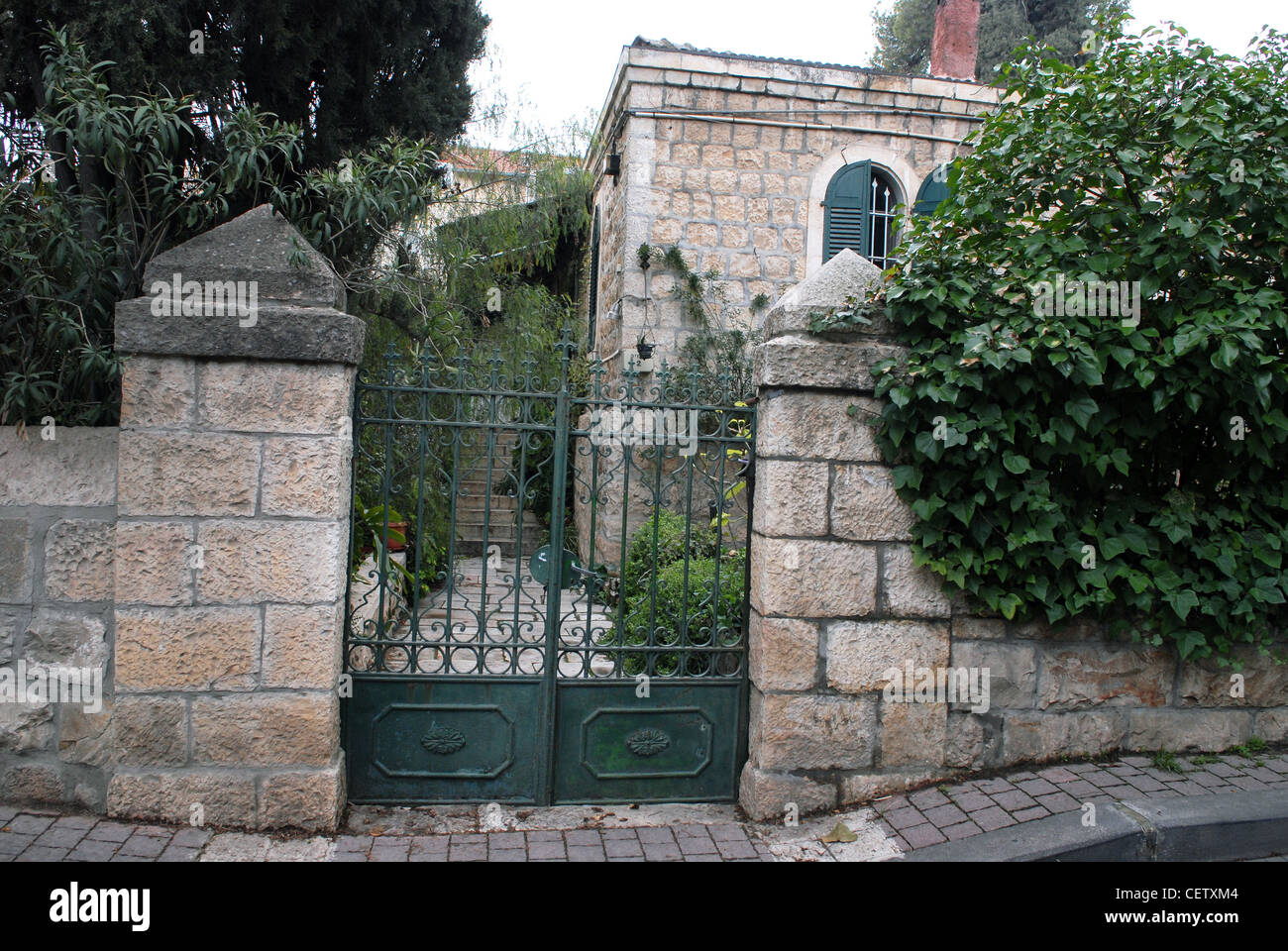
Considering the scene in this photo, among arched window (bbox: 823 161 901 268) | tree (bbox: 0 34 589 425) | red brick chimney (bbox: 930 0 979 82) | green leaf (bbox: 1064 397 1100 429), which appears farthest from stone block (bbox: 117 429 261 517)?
red brick chimney (bbox: 930 0 979 82)

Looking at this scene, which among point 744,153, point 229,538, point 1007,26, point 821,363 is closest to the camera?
point 229,538

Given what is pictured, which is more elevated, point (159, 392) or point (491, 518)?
point (159, 392)

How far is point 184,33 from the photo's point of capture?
13.5 feet

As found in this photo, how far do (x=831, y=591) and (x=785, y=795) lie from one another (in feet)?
2.94

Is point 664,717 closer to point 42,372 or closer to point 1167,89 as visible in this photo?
point 42,372

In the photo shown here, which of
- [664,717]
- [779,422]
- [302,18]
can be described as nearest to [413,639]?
[664,717]

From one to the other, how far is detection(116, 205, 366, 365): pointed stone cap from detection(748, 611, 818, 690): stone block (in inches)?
81.6

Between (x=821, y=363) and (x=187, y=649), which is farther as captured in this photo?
(x=821, y=363)

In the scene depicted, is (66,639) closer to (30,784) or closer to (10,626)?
(10,626)

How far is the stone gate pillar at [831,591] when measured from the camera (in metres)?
3.71

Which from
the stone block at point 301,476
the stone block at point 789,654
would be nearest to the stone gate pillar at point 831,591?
the stone block at point 789,654

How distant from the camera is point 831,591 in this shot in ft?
12.2

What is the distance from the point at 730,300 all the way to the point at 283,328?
205 inches

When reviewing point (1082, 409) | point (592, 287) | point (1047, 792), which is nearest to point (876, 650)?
point (1047, 792)
